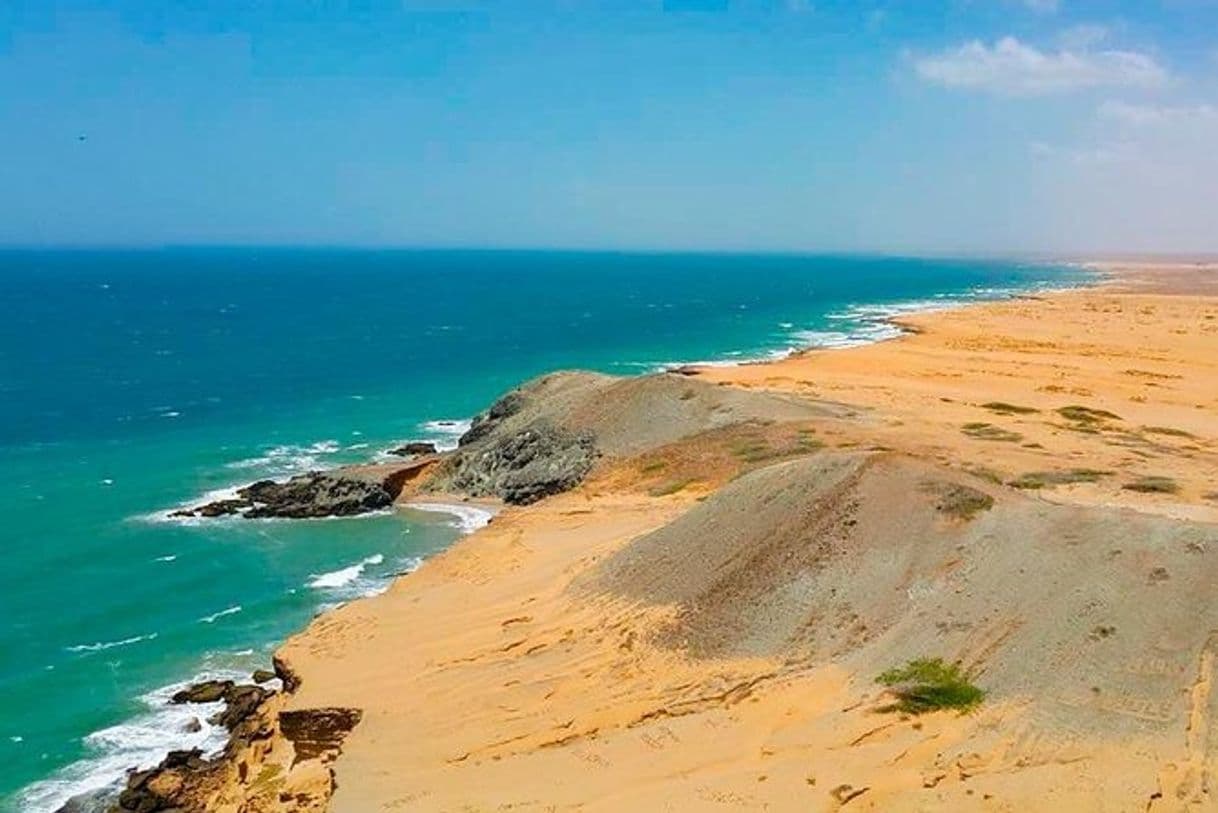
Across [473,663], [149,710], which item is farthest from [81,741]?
[473,663]

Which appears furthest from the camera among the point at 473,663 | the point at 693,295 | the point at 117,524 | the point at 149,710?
the point at 693,295

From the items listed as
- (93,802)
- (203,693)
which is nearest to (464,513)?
(203,693)

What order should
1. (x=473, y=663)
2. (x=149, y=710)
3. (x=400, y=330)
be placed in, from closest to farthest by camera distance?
(x=473, y=663) < (x=149, y=710) < (x=400, y=330)

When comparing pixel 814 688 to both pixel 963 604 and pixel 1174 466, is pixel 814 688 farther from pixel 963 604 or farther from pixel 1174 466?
pixel 1174 466

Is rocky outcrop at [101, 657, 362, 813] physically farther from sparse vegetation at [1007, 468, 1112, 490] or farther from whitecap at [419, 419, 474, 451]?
whitecap at [419, 419, 474, 451]

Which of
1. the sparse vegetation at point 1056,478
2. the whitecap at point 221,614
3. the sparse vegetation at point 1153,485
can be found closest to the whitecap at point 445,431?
the whitecap at point 221,614

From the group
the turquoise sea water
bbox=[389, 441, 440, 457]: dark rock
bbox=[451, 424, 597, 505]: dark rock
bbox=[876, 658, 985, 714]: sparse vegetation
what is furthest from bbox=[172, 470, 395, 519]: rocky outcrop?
bbox=[876, 658, 985, 714]: sparse vegetation

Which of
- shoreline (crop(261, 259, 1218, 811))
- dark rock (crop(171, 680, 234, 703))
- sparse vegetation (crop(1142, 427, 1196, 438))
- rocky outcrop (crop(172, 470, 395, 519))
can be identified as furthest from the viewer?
sparse vegetation (crop(1142, 427, 1196, 438))
